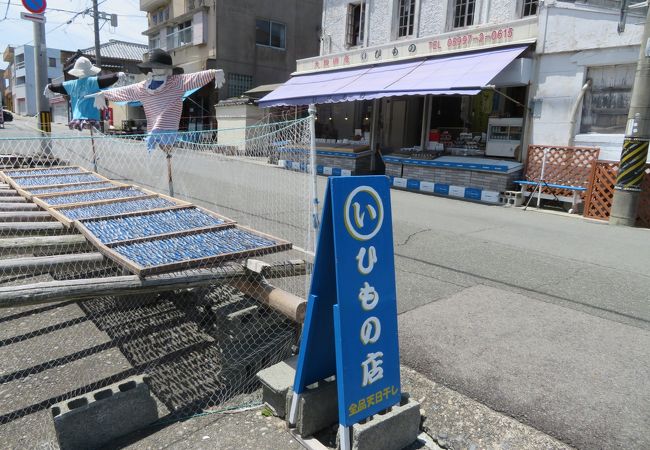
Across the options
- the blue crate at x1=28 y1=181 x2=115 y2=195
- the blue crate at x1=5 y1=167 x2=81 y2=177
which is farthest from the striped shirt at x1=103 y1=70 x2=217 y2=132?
the blue crate at x1=28 y1=181 x2=115 y2=195

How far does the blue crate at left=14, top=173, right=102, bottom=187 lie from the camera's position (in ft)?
19.2

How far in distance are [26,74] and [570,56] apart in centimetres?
6620

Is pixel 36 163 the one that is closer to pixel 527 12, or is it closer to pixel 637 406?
pixel 637 406

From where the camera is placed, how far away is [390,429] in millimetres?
2557

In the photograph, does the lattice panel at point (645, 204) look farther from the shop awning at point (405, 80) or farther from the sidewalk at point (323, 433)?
the sidewalk at point (323, 433)

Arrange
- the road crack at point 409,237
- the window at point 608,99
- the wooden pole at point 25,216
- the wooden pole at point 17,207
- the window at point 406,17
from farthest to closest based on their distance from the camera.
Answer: the window at point 406,17
the window at point 608,99
the road crack at point 409,237
the wooden pole at point 17,207
the wooden pole at point 25,216

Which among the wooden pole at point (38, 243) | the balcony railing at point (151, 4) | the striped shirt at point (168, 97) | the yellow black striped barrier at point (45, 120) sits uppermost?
the balcony railing at point (151, 4)

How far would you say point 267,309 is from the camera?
3547mm

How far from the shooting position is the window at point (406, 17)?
1529 cm

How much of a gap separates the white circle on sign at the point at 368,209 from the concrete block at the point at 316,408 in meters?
0.96

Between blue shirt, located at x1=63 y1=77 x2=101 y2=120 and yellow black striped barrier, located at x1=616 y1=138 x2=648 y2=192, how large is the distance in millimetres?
11798

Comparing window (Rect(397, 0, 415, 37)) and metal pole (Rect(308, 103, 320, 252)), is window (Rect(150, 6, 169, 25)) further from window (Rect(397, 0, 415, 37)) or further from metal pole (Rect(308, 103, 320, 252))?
metal pole (Rect(308, 103, 320, 252))

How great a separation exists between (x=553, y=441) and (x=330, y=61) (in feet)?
54.2

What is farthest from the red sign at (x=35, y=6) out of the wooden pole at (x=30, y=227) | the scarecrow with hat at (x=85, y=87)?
the wooden pole at (x=30, y=227)
